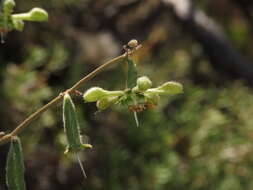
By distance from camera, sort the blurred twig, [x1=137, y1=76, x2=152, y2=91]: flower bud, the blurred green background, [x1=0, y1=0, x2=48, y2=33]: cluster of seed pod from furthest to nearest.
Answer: the blurred twig < the blurred green background < [x1=0, y1=0, x2=48, y2=33]: cluster of seed pod < [x1=137, y1=76, x2=152, y2=91]: flower bud

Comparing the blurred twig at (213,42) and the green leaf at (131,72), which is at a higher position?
the blurred twig at (213,42)

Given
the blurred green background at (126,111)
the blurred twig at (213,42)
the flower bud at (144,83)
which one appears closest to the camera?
the flower bud at (144,83)

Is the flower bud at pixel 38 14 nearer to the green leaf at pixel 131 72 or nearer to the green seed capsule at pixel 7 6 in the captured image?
the green seed capsule at pixel 7 6

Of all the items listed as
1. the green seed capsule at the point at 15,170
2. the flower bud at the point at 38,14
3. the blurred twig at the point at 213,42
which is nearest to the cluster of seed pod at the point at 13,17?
the flower bud at the point at 38,14

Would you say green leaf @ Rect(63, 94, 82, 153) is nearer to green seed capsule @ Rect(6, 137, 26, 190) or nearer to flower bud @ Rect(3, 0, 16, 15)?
green seed capsule @ Rect(6, 137, 26, 190)

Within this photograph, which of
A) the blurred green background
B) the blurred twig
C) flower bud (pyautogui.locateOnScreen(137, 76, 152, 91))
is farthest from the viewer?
the blurred twig

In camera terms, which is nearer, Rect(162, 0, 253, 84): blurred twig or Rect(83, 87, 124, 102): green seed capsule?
Rect(83, 87, 124, 102): green seed capsule

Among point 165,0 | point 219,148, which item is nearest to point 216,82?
point 165,0

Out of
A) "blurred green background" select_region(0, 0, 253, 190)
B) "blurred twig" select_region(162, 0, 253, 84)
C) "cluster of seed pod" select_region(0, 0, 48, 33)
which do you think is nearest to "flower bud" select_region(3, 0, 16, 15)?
"cluster of seed pod" select_region(0, 0, 48, 33)
